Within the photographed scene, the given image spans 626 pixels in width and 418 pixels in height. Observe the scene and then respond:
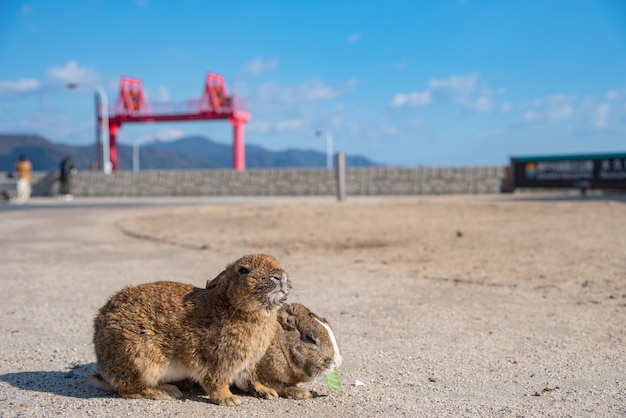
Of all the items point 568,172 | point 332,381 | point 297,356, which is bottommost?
point 332,381

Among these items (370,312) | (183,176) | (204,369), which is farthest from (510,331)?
(183,176)

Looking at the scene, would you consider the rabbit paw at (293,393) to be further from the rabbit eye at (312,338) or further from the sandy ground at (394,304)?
the rabbit eye at (312,338)

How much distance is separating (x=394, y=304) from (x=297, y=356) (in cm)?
349

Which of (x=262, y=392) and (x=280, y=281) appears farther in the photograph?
(x=262, y=392)

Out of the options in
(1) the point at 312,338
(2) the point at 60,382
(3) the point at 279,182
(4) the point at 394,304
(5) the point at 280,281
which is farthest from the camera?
(3) the point at 279,182

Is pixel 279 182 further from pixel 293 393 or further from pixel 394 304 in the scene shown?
pixel 293 393

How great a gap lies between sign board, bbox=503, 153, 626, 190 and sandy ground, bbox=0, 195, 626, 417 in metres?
13.1

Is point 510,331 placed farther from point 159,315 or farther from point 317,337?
point 159,315

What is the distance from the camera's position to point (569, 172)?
30.2 m

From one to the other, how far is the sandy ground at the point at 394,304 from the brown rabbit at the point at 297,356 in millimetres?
162

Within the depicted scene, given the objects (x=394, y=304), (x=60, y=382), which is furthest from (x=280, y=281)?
(x=394, y=304)

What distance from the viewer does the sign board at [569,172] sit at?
2919 cm

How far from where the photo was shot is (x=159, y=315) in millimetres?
4043

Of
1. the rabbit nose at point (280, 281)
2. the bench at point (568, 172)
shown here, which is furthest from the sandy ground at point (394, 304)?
the bench at point (568, 172)
